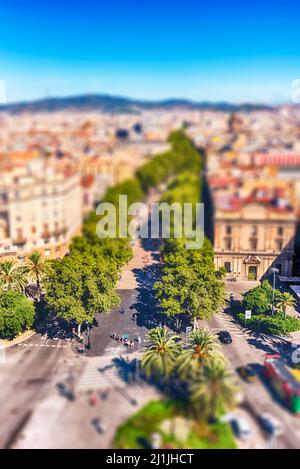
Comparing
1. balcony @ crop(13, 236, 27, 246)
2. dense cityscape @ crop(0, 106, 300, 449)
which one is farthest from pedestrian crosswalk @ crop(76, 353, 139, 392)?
balcony @ crop(13, 236, 27, 246)

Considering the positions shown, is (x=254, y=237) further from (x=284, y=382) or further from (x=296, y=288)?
(x=284, y=382)

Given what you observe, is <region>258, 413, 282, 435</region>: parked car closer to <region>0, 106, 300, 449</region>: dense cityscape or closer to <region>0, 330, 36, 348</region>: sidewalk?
<region>0, 106, 300, 449</region>: dense cityscape

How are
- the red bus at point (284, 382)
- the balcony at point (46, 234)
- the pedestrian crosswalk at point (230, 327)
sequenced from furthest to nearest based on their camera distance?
the balcony at point (46, 234)
the pedestrian crosswalk at point (230, 327)
the red bus at point (284, 382)

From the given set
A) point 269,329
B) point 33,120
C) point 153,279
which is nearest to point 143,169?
point 153,279

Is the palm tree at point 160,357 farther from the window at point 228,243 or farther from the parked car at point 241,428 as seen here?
the window at point 228,243

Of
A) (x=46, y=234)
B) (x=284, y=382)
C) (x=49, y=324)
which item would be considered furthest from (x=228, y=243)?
(x=46, y=234)

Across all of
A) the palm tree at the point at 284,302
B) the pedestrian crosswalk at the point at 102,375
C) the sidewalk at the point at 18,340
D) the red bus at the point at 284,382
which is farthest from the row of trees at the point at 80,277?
the red bus at the point at 284,382
